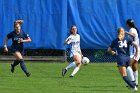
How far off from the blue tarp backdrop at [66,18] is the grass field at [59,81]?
2411 millimetres

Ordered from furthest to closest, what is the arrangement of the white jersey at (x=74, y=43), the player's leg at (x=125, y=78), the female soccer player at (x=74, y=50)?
the white jersey at (x=74, y=43) < the female soccer player at (x=74, y=50) < the player's leg at (x=125, y=78)

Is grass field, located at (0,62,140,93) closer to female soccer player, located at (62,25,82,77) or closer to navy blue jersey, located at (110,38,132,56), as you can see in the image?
female soccer player, located at (62,25,82,77)

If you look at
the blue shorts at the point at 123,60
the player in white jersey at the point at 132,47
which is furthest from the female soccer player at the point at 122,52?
the player in white jersey at the point at 132,47

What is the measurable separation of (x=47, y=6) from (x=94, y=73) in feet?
20.5

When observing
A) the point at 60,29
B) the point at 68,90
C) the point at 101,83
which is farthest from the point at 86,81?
the point at 60,29

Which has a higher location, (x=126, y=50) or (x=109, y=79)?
(x=126, y=50)

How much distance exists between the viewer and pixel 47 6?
25750 mm

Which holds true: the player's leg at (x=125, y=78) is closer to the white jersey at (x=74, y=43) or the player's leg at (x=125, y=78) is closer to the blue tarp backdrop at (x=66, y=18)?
the white jersey at (x=74, y=43)

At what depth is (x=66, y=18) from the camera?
84.3 ft

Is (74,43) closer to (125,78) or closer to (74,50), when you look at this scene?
(74,50)

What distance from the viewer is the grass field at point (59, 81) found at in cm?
1474

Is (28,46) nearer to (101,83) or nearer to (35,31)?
(35,31)

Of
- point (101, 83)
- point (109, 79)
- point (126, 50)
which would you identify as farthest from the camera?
point (109, 79)

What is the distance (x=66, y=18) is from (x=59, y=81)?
8822 mm
